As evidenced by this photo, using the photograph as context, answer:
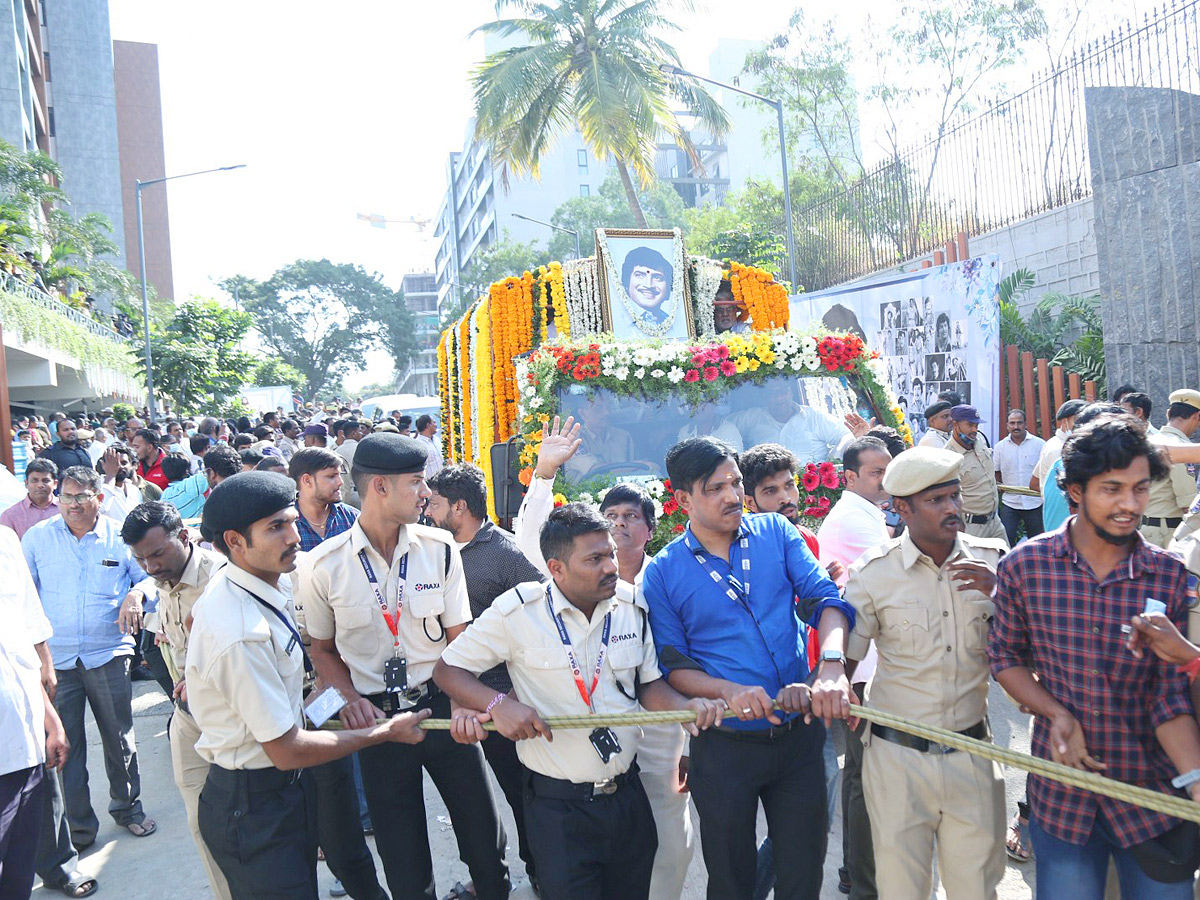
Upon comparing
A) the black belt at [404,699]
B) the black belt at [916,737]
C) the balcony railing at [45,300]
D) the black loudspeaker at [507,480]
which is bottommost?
the black belt at [916,737]

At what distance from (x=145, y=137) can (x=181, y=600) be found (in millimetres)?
75529

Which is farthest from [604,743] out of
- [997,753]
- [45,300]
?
[45,300]

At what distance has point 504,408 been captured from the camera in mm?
7469

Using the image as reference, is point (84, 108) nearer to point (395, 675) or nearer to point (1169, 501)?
point (395, 675)

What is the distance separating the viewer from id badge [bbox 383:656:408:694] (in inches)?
132

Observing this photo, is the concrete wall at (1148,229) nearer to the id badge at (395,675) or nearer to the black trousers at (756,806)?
the black trousers at (756,806)

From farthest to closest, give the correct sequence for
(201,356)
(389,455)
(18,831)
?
(201,356) → (389,455) → (18,831)

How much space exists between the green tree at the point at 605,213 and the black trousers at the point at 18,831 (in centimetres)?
4268

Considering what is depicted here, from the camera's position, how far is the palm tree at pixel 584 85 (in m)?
20.0

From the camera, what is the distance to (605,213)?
45906 millimetres

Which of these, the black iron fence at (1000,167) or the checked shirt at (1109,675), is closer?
the checked shirt at (1109,675)

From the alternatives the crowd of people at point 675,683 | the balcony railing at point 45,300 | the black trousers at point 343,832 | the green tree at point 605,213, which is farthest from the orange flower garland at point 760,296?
the green tree at point 605,213

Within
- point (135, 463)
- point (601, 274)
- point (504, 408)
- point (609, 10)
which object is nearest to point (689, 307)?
point (601, 274)

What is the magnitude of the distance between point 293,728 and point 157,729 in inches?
182
